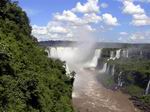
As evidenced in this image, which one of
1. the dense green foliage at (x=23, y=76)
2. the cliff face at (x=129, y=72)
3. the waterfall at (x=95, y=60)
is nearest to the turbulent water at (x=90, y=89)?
the waterfall at (x=95, y=60)

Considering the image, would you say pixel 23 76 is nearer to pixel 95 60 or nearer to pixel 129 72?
pixel 129 72

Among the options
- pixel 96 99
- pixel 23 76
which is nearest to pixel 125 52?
pixel 96 99

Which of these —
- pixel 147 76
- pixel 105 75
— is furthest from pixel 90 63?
pixel 147 76

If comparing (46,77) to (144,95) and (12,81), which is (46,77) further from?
(144,95)

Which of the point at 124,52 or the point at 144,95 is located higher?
the point at 124,52

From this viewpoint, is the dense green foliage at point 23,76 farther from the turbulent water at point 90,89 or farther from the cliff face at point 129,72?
the cliff face at point 129,72

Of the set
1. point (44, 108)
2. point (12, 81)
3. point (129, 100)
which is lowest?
point (129, 100)
